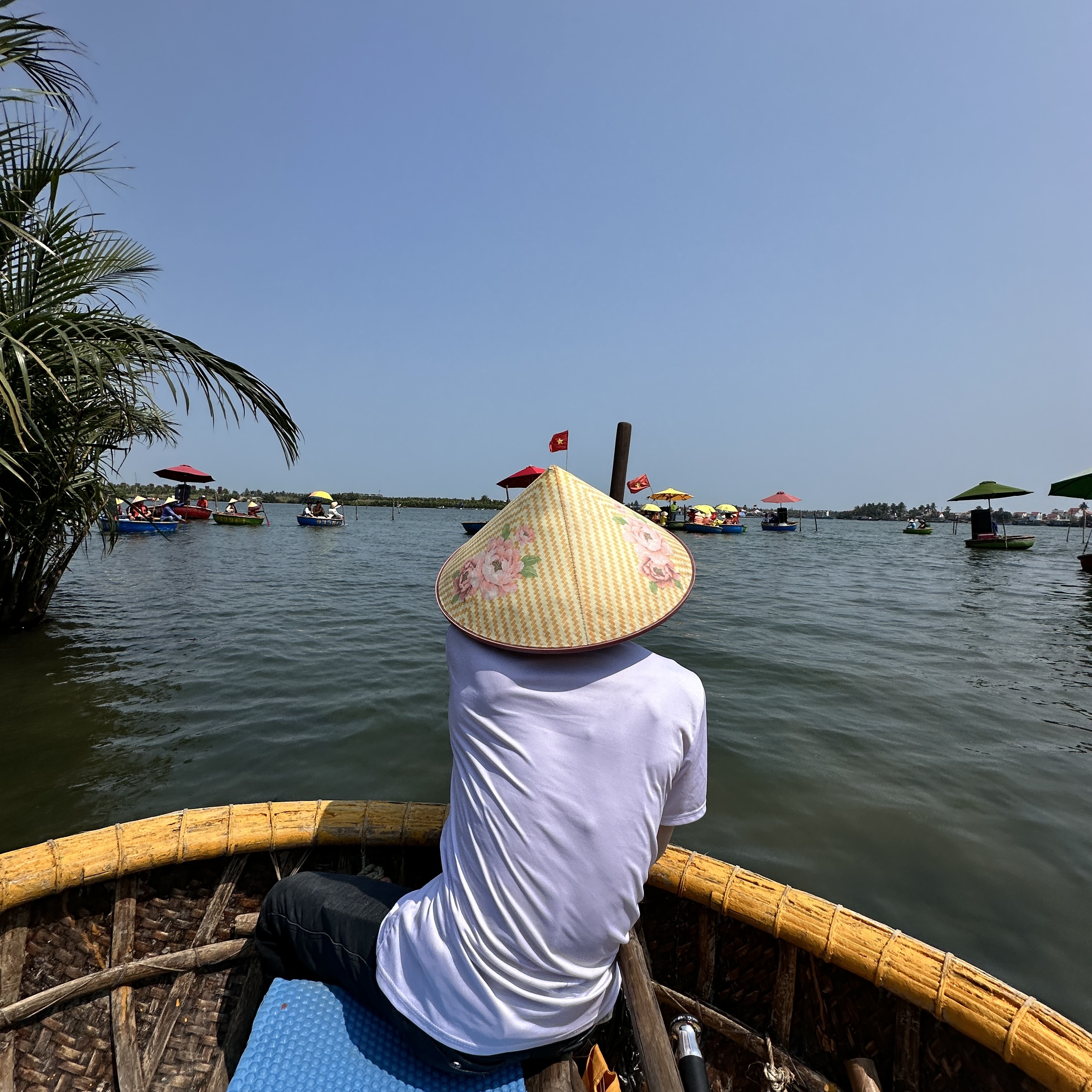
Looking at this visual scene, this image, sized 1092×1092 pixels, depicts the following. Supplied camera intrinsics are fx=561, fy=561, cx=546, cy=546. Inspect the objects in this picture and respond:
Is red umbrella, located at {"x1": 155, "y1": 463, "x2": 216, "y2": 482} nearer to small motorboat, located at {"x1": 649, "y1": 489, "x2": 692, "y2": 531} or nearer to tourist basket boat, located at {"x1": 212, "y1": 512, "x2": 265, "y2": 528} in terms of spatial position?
tourist basket boat, located at {"x1": 212, "y1": 512, "x2": 265, "y2": 528}

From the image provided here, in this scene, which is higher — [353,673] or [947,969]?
[947,969]

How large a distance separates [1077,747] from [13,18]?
7.91 m

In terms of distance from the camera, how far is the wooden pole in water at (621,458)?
219cm

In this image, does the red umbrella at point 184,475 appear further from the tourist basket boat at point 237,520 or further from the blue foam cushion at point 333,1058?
the blue foam cushion at point 333,1058

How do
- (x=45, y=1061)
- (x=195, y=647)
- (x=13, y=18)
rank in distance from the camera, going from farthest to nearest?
(x=195, y=647) → (x=13, y=18) → (x=45, y=1061)

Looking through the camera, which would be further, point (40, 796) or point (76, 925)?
point (40, 796)

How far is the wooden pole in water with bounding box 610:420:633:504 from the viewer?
219cm

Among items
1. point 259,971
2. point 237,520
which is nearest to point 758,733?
point 259,971

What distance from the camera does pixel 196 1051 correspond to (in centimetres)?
151

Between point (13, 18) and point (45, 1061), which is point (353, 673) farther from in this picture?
point (13, 18)

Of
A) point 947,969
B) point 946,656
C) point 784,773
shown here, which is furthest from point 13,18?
point 946,656

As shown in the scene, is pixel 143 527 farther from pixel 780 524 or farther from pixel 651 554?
pixel 780 524

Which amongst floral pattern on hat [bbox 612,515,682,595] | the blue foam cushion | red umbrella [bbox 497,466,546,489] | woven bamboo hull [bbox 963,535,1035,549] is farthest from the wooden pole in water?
woven bamboo hull [bbox 963,535,1035,549]

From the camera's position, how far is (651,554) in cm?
109
